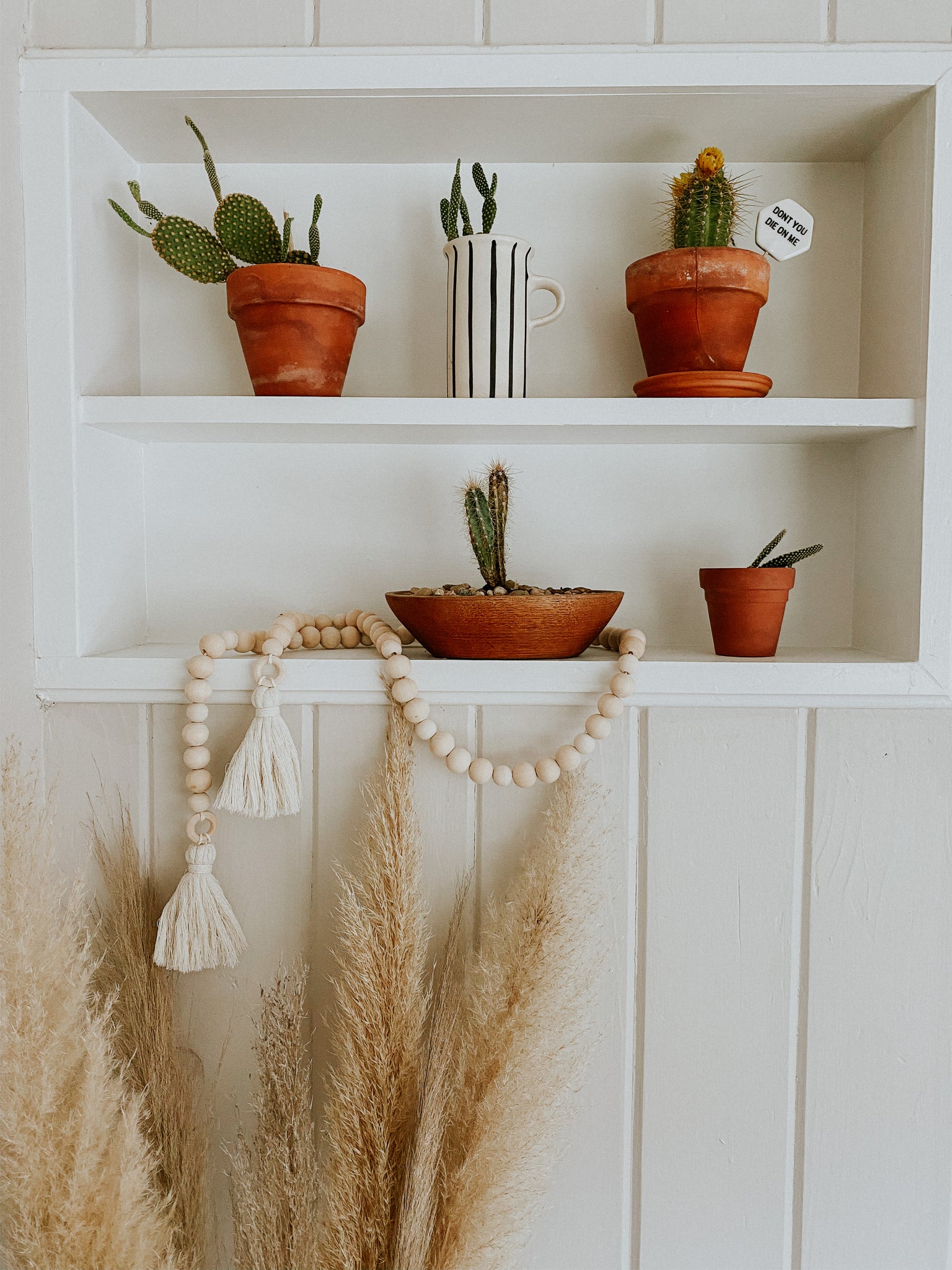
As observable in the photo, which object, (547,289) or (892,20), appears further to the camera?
(547,289)

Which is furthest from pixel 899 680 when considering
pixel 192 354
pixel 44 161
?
pixel 44 161

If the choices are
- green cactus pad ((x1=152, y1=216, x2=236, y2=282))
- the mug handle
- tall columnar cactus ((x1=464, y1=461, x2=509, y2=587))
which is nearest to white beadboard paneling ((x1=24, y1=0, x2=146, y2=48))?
green cactus pad ((x1=152, y1=216, x2=236, y2=282))

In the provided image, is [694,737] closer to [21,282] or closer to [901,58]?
[901,58]

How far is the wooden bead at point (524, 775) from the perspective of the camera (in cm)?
83

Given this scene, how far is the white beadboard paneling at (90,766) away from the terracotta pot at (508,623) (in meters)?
0.34

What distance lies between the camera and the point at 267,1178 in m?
0.78

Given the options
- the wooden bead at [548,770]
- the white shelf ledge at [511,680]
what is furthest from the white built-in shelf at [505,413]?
the wooden bead at [548,770]

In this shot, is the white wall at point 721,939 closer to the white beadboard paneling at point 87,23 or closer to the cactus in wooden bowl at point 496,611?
the cactus in wooden bowl at point 496,611

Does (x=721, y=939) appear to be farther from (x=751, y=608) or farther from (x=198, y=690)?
(x=198, y=690)

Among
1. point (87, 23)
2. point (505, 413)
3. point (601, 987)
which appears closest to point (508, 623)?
point (505, 413)

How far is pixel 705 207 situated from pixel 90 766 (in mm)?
929

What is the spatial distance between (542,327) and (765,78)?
344 mm

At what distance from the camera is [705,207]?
853 mm

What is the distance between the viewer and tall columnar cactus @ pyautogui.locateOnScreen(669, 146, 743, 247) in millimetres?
853
